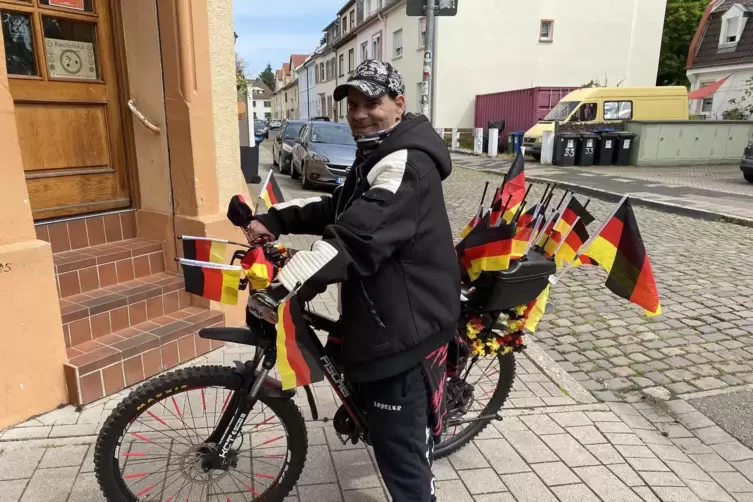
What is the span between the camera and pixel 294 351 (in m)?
2.02

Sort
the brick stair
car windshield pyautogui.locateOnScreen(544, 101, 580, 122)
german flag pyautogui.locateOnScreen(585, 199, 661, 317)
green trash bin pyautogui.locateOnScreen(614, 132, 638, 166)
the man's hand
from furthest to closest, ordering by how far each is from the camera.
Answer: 1. car windshield pyautogui.locateOnScreen(544, 101, 580, 122)
2. green trash bin pyautogui.locateOnScreen(614, 132, 638, 166)
3. the brick stair
4. german flag pyautogui.locateOnScreen(585, 199, 661, 317)
5. the man's hand

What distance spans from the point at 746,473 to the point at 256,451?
2544 mm

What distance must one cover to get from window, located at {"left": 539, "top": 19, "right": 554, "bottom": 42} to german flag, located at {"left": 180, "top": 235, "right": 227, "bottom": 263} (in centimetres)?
2887

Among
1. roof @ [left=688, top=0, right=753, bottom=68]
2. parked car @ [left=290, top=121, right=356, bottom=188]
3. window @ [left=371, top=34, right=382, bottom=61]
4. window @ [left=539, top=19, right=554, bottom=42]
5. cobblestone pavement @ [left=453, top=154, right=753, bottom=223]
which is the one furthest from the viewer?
window @ [left=371, top=34, right=382, bottom=61]

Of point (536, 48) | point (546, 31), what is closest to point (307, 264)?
point (536, 48)

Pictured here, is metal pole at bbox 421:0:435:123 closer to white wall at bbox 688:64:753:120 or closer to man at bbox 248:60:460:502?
man at bbox 248:60:460:502

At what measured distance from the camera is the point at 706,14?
29891mm

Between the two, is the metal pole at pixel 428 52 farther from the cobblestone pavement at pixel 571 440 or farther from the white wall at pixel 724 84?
the white wall at pixel 724 84

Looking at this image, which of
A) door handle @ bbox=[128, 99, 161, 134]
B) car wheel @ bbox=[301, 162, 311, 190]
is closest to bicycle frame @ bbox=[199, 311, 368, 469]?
door handle @ bbox=[128, 99, 161, 134]

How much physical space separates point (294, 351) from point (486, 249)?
3.12 ft

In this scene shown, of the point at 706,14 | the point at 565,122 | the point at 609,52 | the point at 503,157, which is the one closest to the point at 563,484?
the point at 565,122

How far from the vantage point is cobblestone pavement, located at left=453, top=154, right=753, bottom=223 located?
10781 mm

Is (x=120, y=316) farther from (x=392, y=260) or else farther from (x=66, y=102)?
(x=392, y=260)

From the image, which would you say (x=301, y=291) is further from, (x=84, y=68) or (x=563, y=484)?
(x=84, y=68)
